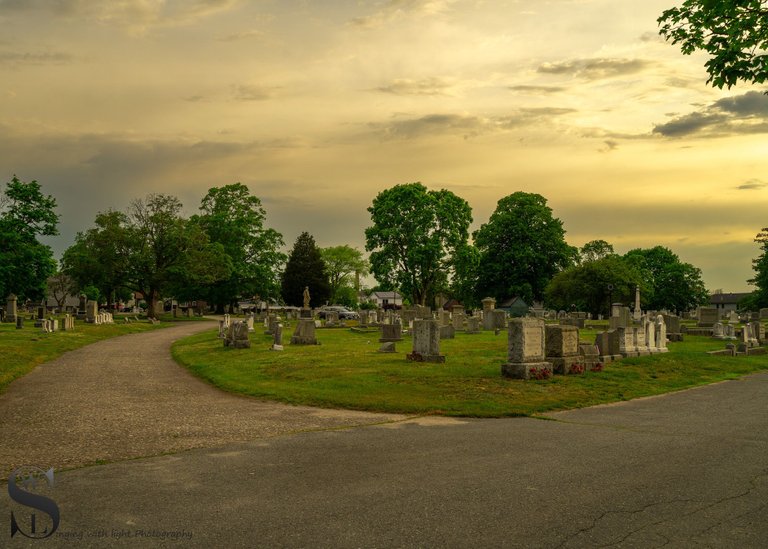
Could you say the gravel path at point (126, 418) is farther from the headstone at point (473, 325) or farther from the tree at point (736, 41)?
the headstone at point (473, 325)

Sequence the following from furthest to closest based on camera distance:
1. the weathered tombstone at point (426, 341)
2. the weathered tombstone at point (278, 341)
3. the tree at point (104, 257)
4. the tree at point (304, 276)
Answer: the tree at point (304, 276) → the tree at point (104, 257) → the weathered tombstone at point (278, 341) → the weathered tombstone at point (426, 341)

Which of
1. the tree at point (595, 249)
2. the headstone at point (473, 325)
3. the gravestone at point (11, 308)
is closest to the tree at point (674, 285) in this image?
the tree at point (595, 249)

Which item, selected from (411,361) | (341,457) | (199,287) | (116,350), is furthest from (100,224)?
(341,457)

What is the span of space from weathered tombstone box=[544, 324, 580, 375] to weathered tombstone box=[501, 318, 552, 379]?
501 mm

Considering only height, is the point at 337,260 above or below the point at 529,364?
above

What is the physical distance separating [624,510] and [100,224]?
2440 inches

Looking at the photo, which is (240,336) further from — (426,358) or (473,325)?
(473,325)

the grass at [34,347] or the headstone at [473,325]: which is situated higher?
the headstone at [473,325]

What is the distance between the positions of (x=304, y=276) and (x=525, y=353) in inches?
2985

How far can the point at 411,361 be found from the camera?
65.5 feet

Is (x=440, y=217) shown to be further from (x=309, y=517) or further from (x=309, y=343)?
(x=309, y=517)

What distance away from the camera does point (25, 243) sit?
49.1 metres

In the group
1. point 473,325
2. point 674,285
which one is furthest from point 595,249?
point 473,325

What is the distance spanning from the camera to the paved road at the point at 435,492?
5.53m
